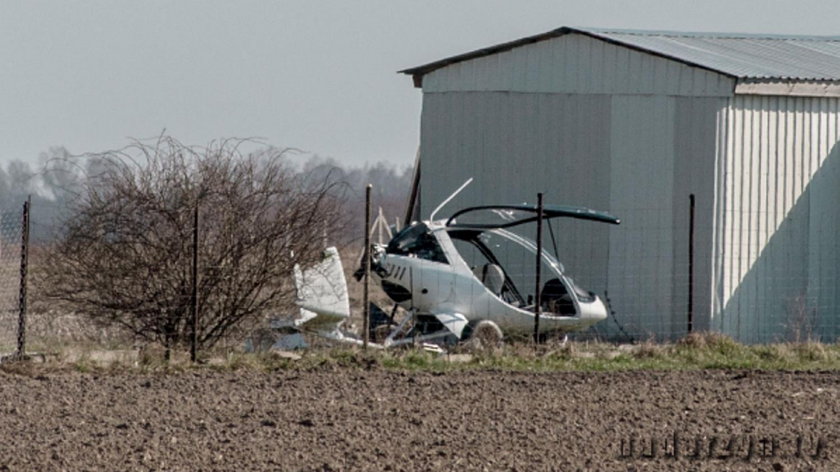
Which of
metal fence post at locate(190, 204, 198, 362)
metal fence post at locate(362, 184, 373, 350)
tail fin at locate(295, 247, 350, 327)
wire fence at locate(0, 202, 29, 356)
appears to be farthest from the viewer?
tail fin at locate(295, 247, 350, 327)

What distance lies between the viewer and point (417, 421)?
453 inches

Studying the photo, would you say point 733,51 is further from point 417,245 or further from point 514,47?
point 417,245

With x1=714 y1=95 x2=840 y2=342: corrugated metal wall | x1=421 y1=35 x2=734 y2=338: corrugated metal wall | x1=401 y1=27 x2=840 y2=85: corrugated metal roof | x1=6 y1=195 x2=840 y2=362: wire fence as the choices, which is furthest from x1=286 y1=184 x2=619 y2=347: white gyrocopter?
x1=401 y1=27 x2=840 y2=85: corrugated metal roof

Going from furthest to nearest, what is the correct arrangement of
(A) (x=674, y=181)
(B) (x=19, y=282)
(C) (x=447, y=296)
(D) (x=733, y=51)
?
(D) (x=733, y=51)
(A) (x=674, y=181)
(C) (x=447, y=296)
(B) (x=19, y=282)

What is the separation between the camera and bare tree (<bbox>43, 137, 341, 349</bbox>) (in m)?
15.9

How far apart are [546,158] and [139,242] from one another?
6.93 metres

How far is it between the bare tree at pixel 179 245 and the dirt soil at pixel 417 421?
1344 millimetres

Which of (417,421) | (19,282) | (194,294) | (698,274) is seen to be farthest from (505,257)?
(417,421)

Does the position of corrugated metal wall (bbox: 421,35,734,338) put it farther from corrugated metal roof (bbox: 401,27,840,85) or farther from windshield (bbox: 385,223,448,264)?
windshield (bbox: 385,223,448,264)

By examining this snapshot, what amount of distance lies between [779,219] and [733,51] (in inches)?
132

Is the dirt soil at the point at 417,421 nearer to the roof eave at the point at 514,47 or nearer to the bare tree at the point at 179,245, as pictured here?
the bare tree at the point at 179,245

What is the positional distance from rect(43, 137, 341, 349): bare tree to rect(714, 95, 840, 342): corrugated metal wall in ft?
19.2

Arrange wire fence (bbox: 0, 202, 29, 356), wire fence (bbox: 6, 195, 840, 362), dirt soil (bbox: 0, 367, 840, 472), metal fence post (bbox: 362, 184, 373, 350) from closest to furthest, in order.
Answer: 1. dirt soil (bbox: 0, 367, 840, 472)
2. wire fence (bbox: 0, 202, 29, 356)
3. metal fence post (bbox: 362, 184, 373, 350)
4. wire fence (bbox: 6, 195, 840, 362)

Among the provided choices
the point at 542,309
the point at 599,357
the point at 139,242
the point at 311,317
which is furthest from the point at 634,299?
the point at 139,242
